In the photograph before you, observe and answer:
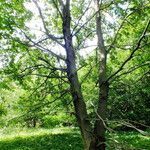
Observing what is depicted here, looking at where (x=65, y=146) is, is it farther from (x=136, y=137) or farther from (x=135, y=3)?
(x=135, y=3)

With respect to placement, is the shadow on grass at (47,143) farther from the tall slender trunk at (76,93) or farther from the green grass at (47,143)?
the tall slender trunk at (76,93)

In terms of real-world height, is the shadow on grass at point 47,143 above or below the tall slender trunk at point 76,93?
below

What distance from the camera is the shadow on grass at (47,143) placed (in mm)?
15906

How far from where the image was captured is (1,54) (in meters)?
9.47

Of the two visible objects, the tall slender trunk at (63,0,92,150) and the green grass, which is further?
the green grass

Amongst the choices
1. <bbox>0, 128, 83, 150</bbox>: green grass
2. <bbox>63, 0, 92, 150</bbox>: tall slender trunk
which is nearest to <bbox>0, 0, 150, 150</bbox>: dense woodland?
<bbox>63, 0, 92, 150</bbox>: tall slender trunk

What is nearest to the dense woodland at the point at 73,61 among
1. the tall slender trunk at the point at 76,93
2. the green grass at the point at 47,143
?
the tall slender trunk at the point at 76,93

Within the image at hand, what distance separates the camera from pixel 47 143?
17.1 metres

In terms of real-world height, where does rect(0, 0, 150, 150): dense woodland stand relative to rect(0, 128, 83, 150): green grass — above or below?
above

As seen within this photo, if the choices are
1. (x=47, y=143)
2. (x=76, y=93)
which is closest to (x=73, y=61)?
(x=76, y=93)

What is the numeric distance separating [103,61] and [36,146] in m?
10.6

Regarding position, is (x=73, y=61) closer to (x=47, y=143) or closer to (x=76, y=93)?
(x=76, y=93)

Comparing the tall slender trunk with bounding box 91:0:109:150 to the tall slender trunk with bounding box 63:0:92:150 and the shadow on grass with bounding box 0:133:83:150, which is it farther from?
the shadow on grass with bounding box 0:133:83:150

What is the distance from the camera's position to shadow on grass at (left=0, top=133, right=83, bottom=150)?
52.2ft
